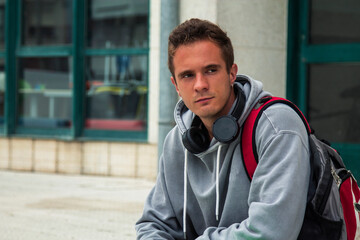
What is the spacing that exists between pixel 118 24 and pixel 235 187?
7.07 meters

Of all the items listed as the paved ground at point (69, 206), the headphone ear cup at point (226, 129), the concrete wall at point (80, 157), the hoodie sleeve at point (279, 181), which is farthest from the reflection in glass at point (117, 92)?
the hoodie sleeve at point (279, 181)

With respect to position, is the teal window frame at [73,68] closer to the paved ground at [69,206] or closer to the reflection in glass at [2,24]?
the reflection in glass at [2,24]

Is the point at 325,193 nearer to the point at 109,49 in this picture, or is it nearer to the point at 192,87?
the point at 192,87

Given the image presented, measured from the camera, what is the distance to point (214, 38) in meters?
2.45

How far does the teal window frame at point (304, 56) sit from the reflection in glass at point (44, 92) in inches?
149

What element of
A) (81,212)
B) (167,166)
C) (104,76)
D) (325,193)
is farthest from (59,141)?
(325,193)

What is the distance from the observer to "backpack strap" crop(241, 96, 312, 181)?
7.77 feet

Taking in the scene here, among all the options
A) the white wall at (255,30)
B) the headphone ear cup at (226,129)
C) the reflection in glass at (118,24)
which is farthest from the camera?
the reflection in glass at (118,24)

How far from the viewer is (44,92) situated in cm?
1008

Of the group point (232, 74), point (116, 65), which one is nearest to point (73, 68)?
point (116, 65)

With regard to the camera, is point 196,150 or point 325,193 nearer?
point 325,193

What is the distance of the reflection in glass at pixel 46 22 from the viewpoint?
9.66 meters

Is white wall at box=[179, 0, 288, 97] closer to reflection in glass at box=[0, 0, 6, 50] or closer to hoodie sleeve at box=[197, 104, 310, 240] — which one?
reflection in glass at box=[0, 0, 6, 50]

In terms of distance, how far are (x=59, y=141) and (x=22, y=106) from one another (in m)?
1.19
